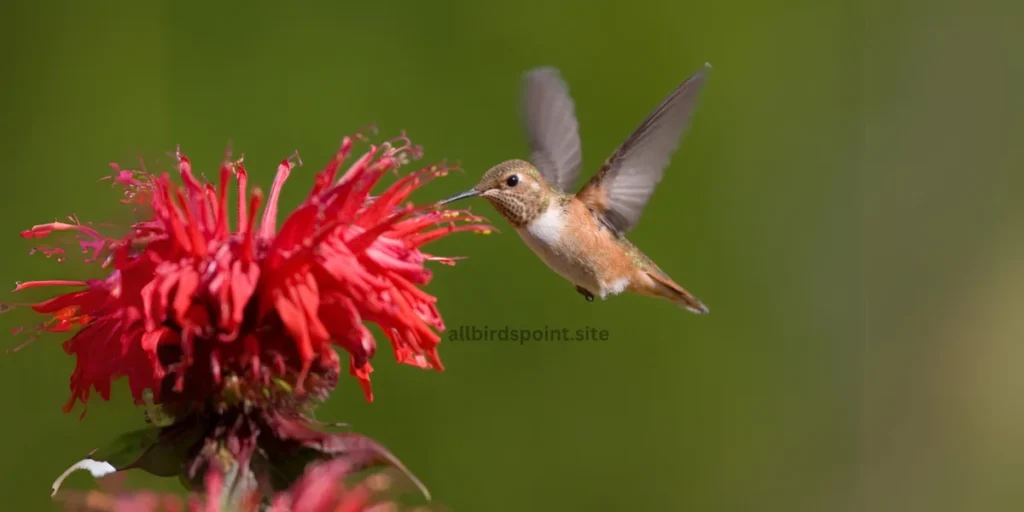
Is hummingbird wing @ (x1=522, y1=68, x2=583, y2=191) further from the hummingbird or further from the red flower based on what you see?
the red flower

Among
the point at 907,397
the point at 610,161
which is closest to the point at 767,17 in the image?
the point at 907,397

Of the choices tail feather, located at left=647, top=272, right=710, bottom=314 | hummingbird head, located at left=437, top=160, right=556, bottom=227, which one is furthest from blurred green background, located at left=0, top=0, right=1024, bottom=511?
hummingbird head, located at left=437, top=160, right=556, bottom=227

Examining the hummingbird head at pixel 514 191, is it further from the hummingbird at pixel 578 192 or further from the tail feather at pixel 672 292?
the tail feather at pixel 672 292

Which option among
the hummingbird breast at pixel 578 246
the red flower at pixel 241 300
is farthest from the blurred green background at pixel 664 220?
the red flower at pixel 241 300

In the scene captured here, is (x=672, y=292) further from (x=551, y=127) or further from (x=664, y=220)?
(x=664, y=220)

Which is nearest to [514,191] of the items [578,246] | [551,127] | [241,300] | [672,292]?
[578,246]

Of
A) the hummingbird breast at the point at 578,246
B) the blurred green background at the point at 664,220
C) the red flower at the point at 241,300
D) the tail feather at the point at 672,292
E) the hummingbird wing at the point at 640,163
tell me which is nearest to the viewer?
the red flower at the point at 241,300

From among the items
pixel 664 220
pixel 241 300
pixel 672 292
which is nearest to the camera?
pixel 241 300
